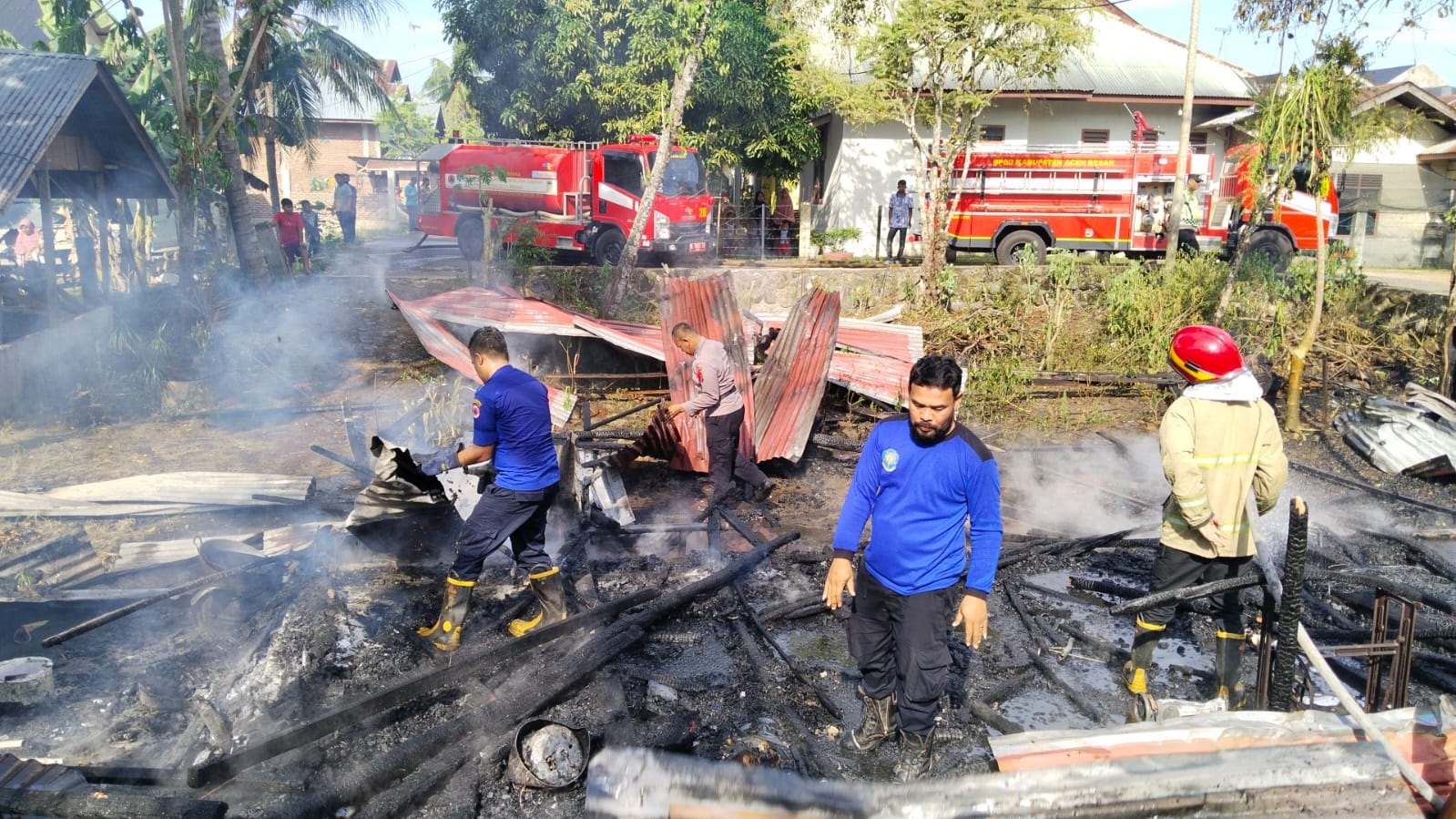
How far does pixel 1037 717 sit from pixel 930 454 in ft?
5.69

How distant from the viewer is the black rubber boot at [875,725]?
3.99 m

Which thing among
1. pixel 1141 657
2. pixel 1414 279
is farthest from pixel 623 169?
pixel 1414 279

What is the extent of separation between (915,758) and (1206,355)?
2.05m

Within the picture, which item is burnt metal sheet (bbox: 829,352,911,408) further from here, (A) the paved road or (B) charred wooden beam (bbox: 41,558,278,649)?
(A) the paved road

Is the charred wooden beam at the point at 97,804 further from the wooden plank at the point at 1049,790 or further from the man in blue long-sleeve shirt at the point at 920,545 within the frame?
the man in blue long-sleeve shirt at the point at 920,545

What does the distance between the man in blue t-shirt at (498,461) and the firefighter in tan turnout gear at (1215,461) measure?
9.76ft

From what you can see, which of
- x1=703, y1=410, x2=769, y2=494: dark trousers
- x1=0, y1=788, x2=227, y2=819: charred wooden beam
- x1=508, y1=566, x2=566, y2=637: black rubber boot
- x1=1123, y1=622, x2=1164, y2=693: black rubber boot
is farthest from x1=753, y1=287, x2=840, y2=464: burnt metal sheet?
x1=0, y1=788, x2=227, y2=819: charred wooden beam

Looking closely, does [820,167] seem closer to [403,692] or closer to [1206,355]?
[1206,355]

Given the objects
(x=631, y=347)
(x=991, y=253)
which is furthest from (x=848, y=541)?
(x=991, y=253)

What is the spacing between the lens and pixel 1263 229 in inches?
636

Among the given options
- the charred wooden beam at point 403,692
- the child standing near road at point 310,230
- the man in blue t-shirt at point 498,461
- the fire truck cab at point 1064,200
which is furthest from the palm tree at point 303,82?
the charred wooden beam at point 403,692

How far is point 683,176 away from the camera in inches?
675

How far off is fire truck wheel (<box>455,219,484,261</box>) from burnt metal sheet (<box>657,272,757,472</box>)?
8424 mm

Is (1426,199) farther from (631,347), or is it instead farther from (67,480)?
(67,480)
